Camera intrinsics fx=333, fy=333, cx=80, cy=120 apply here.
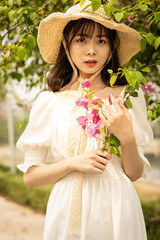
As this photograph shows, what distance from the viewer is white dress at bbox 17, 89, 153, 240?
1559 mm

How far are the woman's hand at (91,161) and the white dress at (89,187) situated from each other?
93 millimetres

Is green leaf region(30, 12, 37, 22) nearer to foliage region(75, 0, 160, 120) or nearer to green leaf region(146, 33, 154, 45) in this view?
foliage region(75, 0, 160, 120)

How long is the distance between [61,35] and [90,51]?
0.28 metres

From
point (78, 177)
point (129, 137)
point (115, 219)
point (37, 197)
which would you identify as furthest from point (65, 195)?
point (37, 197)

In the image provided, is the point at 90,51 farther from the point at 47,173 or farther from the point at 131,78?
the point at 47,173

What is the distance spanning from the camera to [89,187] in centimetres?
161

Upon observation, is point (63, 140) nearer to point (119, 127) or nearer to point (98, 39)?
point (119, 127)

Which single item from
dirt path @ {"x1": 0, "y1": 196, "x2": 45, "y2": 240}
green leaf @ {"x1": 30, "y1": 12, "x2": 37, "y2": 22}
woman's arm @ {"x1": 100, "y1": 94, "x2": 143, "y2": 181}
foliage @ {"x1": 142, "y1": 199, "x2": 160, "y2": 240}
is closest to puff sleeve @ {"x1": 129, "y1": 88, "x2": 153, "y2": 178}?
woman's arm @ {"x1": 100, "y1": 94, "x2": 143, "y2": 181}

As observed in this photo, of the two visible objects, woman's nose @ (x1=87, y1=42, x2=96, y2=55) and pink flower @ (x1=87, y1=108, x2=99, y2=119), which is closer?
pink flower @ (x1=87, y1=108, x2=99, y2=119)

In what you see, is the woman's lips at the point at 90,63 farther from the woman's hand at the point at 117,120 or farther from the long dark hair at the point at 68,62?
the woman's hand at the point at 117,120

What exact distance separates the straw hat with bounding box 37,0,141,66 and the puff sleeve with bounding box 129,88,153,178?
1.00 ft

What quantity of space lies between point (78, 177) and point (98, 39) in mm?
698

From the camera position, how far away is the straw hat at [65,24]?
1622mm

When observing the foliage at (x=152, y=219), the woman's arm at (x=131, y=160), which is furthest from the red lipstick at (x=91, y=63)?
the foliage at (x=152, y=219)
